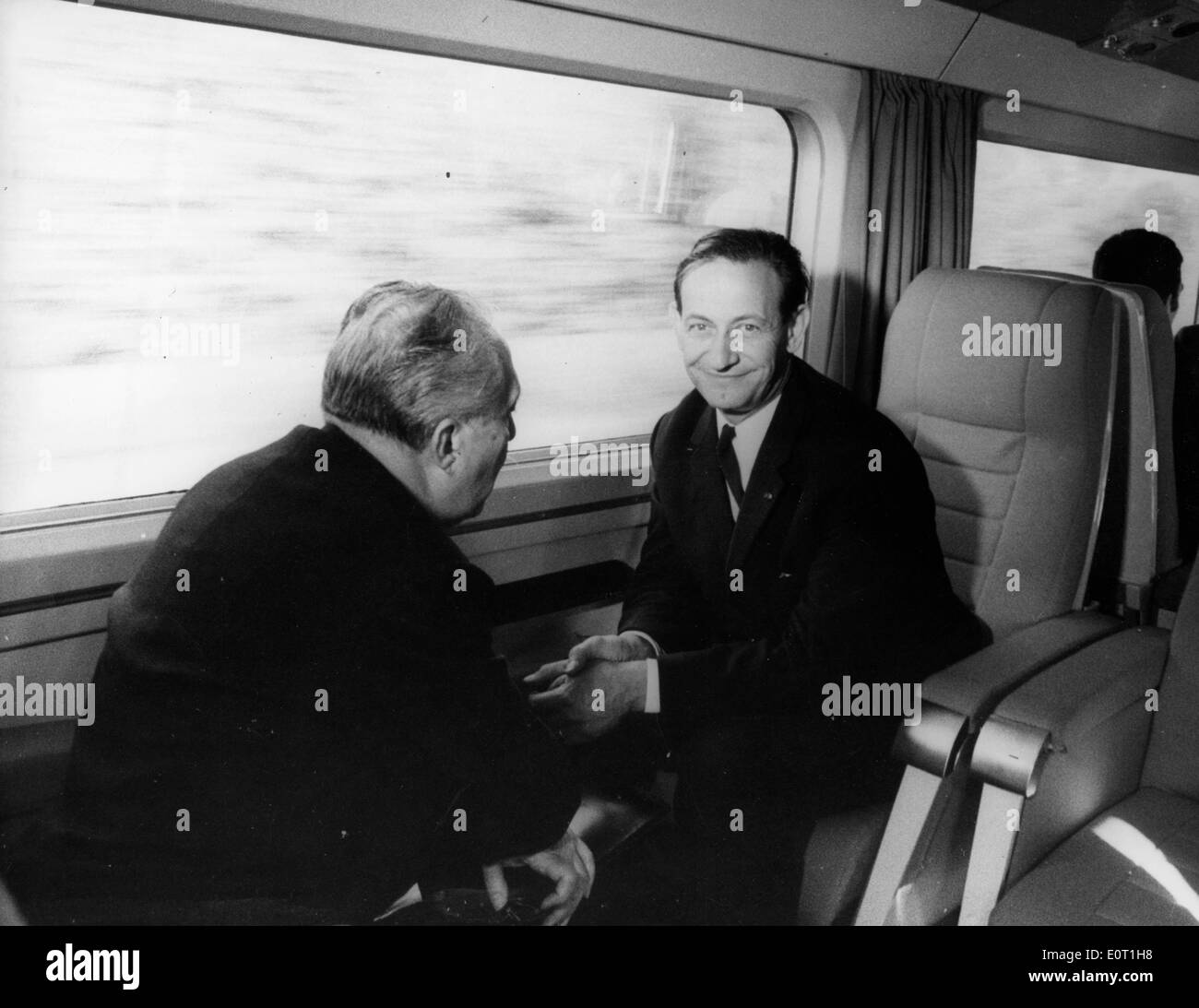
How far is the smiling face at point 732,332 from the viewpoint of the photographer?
1506 millimetres

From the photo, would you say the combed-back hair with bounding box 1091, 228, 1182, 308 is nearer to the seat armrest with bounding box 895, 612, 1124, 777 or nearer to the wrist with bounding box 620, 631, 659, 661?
the seat armrest with bounding box 895, 612, 1124, 777

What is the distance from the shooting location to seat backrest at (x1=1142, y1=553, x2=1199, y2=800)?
162 centimetres

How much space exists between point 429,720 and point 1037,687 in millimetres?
948

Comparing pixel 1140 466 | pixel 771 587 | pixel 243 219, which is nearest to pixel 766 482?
pixel 771 587

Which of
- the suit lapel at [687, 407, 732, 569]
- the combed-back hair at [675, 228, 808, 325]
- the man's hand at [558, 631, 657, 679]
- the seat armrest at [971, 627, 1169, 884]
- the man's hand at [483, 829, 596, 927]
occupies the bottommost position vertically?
the man's hand at [483, 829, 596, 927]

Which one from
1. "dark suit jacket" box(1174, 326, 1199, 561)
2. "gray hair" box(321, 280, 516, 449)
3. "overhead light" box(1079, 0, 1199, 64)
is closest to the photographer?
"gray hair" box(321, 280, 516, 449)

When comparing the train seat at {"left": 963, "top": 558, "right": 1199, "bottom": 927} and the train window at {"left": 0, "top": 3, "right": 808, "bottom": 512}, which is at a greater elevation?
the train window at {"left": 0, "top": 3, "right": 808, "bottom": 512}

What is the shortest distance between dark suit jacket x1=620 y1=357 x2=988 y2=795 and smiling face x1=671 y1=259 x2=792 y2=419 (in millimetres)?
38

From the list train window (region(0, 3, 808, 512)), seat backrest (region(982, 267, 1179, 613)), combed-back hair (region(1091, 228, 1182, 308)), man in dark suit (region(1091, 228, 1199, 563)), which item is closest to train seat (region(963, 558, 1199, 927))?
seat backrest (region(982, 267, 1179, 613))

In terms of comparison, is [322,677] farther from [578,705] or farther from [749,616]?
[749,616]

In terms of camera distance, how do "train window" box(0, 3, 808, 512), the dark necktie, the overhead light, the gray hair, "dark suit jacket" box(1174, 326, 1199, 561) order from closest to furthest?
"train window" box(0, 3, 808, 512) < the gray hair < the dark necktie < the overhead light < "dark suit jacket" box(1174, 326, 1199, 561)

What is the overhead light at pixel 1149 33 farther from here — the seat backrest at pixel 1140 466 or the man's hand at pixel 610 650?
the man's hand at pixel 610 650

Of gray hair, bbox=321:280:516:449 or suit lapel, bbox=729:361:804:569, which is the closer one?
gray hair, bbox=321:280:516:449

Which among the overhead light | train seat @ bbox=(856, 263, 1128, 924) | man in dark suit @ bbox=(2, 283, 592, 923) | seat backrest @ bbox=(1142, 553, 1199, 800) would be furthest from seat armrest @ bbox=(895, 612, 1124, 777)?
the overhead light
